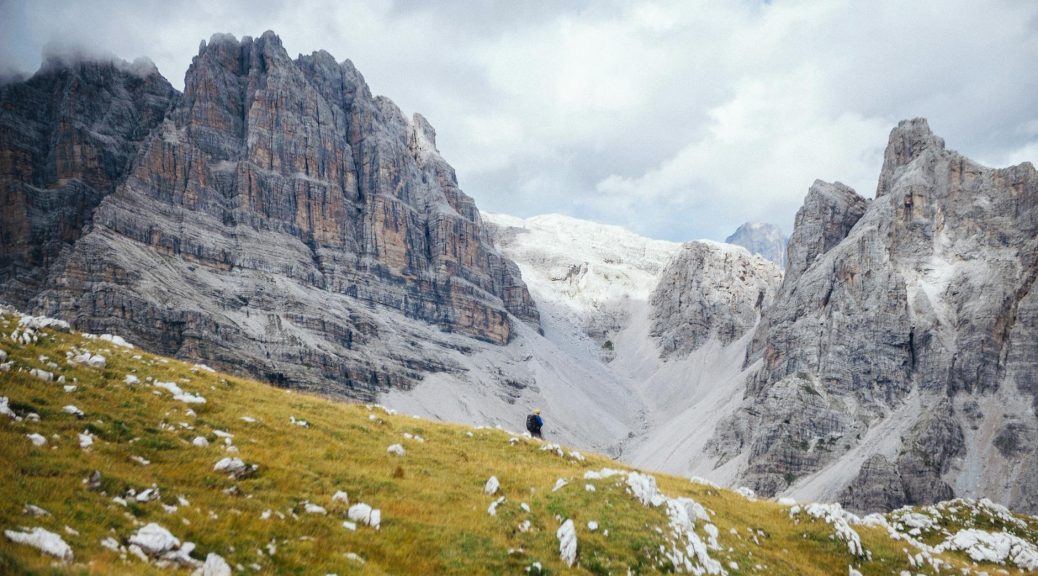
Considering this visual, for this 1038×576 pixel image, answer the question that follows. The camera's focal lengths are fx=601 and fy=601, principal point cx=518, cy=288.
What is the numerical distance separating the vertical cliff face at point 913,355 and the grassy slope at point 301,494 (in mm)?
125168

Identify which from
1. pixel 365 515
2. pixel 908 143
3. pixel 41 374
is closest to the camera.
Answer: pixel 365 515

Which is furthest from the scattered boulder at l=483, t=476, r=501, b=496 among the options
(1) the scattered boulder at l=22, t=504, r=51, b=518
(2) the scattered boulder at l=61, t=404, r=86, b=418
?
(1) the scattered boulder at l=22, t=504, r=51, b=518

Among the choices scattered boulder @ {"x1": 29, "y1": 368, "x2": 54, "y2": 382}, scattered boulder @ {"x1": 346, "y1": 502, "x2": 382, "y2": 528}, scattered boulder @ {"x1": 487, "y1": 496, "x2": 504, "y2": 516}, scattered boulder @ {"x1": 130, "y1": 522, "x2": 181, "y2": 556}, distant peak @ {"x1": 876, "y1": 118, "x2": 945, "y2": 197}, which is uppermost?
distant peak @ {"x1": 876, "y1": 118, "x2": 945, "y2": 197}

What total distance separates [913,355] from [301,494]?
7141 inches

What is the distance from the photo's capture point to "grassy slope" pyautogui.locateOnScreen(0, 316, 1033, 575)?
1398 centimetres

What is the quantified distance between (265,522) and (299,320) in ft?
600

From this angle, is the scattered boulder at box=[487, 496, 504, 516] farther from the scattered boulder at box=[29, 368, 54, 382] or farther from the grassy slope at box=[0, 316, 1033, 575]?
the scattered boulder at box=[29, 368, 54, 382]

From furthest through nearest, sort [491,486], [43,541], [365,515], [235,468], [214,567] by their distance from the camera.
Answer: [491,486] → [235,468] → [365,515] → [214,567] → [43,541]

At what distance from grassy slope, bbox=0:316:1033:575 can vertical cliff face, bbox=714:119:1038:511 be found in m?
125

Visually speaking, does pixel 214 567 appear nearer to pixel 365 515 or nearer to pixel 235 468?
pixel 365 515

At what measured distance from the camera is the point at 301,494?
18328mm

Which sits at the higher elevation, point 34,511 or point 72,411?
point 72,411

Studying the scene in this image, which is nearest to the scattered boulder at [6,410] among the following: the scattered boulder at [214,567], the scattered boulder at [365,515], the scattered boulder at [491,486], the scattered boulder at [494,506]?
the scattered boulder at [214,567]

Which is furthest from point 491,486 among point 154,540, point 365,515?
point 154,540
